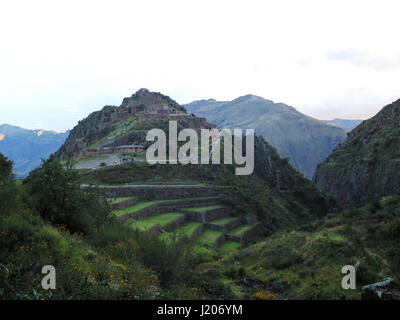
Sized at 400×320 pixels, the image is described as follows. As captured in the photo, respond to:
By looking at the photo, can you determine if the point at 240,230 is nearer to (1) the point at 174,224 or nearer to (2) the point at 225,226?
(2) the point at 225,226

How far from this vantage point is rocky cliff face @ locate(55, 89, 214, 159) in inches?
2200

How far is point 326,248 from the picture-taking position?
13391mm

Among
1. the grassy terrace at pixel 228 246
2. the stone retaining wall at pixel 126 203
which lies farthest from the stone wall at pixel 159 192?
the grassy terrace at pixel 228 246

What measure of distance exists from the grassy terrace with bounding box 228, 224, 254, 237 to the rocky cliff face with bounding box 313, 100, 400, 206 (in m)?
22.5

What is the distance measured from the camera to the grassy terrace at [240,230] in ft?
85.0

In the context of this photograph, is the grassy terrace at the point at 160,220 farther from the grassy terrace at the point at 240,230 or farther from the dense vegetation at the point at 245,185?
the dense vegetation at the point at 245,185

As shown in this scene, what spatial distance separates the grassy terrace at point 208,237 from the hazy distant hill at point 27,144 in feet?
452

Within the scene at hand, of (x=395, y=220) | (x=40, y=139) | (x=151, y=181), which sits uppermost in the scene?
(x=40, y=139)

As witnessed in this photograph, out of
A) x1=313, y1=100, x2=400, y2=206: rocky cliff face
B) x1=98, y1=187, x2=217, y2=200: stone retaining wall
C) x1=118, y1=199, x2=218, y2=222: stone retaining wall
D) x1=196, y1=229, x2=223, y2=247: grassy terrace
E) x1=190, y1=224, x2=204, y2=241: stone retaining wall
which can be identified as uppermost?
x1=313, y1=100, x2=400, y2=206: rocky cliff face

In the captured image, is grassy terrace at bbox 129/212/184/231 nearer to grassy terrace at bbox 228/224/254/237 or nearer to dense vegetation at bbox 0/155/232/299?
grassy terrace at bbox 228/224/254/237

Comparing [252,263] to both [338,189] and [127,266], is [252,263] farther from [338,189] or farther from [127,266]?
[338,189]

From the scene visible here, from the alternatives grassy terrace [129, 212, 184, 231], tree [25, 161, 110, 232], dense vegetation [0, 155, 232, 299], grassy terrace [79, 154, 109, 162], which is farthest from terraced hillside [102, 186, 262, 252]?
grassy terrace [79, 154, 109, 162]

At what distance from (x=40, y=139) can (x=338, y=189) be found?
604 ft

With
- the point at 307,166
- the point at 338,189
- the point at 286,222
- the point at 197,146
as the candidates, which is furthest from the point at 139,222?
the point at 307,166
